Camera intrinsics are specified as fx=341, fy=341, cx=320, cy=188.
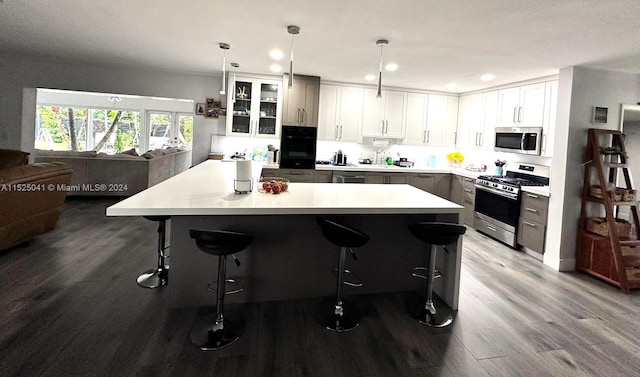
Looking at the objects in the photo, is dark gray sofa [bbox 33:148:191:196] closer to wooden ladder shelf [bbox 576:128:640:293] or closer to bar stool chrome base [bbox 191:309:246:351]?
bar stool chrome base [bbox 191:309:246:351]

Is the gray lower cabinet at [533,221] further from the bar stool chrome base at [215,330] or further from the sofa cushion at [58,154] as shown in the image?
the sofa cushion at [58,154]

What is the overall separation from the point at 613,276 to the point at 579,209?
0.80m

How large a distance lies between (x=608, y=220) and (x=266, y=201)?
360 cm

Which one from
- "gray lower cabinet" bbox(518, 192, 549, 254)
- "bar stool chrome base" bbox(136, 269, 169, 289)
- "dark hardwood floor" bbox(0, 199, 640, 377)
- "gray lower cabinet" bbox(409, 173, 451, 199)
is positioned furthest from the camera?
"gray lower cabinet" bbox(409, 173, 451, 199)

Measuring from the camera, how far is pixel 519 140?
4.83 metres

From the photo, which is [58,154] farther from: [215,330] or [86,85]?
[215,330]

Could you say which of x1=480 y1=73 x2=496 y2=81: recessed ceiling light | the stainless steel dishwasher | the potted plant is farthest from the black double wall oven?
the potted plant

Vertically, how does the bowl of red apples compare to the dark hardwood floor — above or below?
above

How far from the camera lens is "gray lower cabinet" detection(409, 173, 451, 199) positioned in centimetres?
599

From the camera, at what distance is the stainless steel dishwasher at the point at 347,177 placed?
5727 millimetres

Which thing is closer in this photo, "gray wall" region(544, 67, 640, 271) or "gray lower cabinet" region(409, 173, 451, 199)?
"gray wall" region(544, 67, 640, 271)

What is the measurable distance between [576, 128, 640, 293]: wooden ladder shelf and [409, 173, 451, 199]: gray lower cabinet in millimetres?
2328

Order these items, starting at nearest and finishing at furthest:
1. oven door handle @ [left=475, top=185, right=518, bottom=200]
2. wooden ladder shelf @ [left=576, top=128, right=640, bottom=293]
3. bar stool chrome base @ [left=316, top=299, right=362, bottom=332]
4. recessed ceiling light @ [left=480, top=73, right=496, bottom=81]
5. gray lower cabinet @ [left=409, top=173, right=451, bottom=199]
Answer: bar stool chrome base @ [left=316, top=299, right=362, bottom=332] → wooden ladder shelf @ [left=576, top=128, right=640, bottom=293] → oven door handle @ [left=475, top=185, right=518, bottom=200] → recessed ceiling light @ [left=480, top=73, right=496, bottom=81] → gray lower cabinet @ [left=409, top=173, right=451, bottom=199]

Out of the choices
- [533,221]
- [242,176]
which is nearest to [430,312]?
[242,176]
